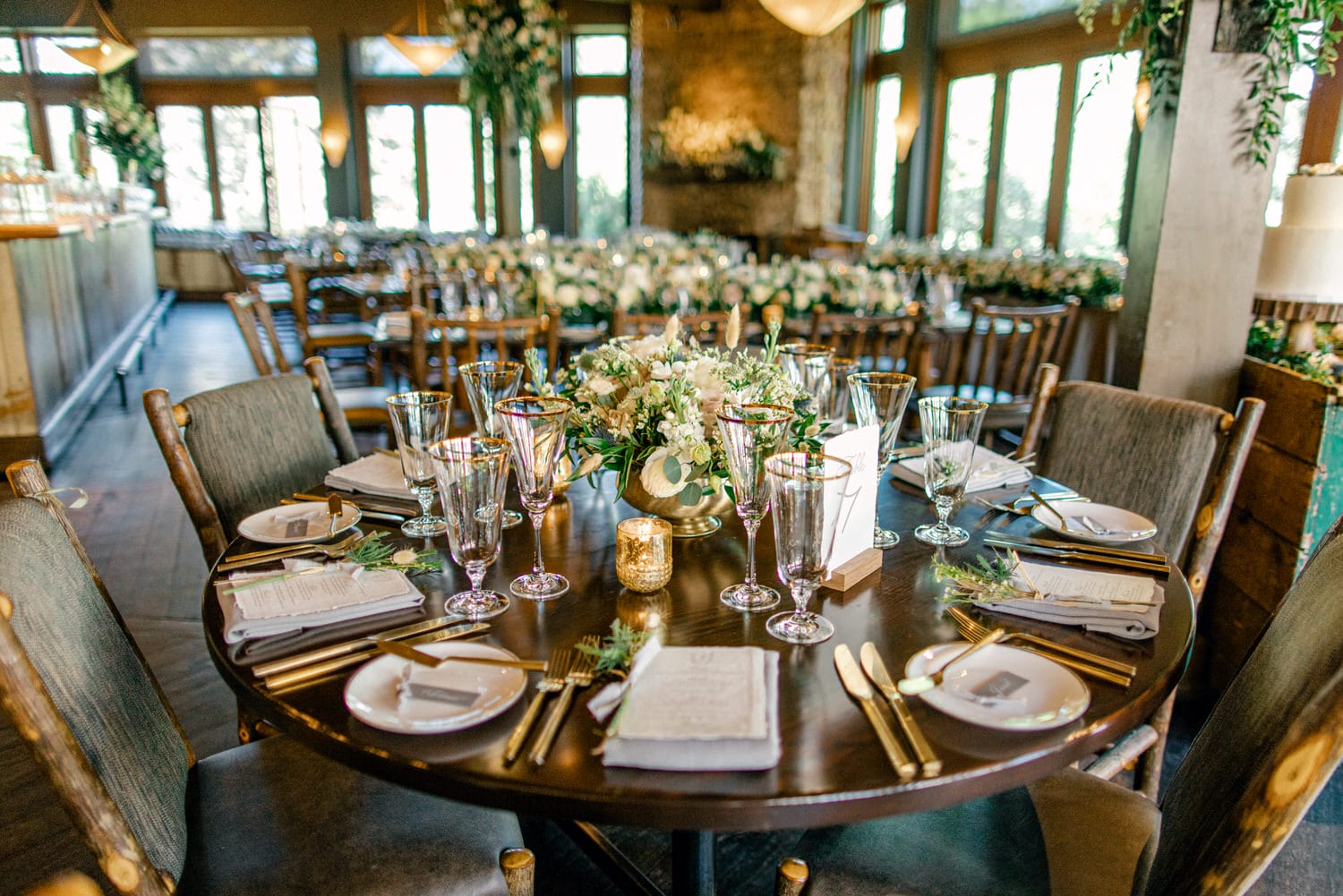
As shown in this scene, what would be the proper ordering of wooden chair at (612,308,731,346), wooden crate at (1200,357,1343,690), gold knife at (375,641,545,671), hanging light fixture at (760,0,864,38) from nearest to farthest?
gold knife at (375,641,545,671), wooden crate at (1200,357,1343,690), hanging light fixture at (760,0,864,38), wooden chair at (612,308,731,346)

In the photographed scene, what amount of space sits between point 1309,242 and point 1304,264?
0.20ft

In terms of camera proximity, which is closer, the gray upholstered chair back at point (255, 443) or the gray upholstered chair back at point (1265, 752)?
the gray upholstered chair back at point (1265, 752)

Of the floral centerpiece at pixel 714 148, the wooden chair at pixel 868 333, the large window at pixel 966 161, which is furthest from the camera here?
the floral centerpiece at pixel 714 148

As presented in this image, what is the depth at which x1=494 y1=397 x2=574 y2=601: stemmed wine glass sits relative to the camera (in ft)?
4.41

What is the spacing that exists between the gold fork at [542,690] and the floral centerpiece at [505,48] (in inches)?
306

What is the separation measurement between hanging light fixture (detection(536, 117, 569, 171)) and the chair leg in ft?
34.4

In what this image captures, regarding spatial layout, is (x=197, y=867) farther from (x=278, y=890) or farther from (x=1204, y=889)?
(x=1204, y=889)

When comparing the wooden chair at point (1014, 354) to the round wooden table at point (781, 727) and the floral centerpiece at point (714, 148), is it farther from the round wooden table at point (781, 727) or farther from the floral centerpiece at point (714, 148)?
the floral centerpiece at point (714, 148)

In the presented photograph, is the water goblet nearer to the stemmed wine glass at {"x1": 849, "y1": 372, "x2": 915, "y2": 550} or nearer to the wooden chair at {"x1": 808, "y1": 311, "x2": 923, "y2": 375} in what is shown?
the stemmed wine glass at {"x1": 849, "y1": 372, "x2": 915, "y2": 550}

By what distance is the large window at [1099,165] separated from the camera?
21.3 feet

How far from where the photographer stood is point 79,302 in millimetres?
5840

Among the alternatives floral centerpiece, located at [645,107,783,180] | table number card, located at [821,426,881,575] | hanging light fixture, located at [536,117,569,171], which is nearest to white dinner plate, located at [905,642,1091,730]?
table number card, located at [821,426,881,575]

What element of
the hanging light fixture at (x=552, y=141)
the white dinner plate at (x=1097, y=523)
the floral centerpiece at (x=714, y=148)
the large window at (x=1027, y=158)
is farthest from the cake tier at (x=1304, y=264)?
the hanging light fixture at (x=552, y=141)

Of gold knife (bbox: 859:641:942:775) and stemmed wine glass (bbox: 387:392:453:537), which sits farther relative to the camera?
stemmed wine glass (bbox: 387:392:453:537)
